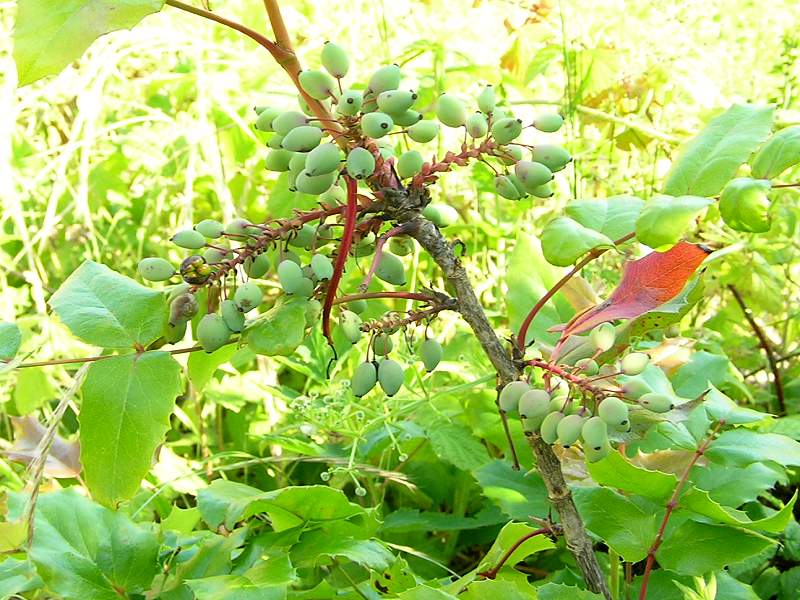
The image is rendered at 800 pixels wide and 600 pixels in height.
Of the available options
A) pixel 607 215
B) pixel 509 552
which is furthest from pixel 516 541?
pixel 607 215

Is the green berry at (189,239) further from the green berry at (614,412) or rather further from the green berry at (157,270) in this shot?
the green berry at (614,412)

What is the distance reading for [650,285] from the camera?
59 centimetres

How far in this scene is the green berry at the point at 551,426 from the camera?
1.77 feet

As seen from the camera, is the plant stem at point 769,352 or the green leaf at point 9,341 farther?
the plant stem at point 769,352

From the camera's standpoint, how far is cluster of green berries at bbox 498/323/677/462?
52cm

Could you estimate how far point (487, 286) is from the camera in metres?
1.40

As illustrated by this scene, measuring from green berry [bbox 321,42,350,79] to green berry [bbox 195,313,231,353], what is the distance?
A: 0.15 meters

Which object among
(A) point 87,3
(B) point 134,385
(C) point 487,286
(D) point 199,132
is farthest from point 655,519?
(D) point 199,132

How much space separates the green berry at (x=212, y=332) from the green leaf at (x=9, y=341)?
150 mm

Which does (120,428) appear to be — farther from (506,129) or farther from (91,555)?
(506,129)

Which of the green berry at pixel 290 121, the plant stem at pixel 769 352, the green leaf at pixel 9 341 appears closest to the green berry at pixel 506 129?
the green berry at pixel 290 121

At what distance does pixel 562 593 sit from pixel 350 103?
1.09 feet

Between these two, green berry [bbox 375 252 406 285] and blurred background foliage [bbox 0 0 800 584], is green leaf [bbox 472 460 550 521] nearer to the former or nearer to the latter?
blurred background foliage [bbox 0 0 800 584]

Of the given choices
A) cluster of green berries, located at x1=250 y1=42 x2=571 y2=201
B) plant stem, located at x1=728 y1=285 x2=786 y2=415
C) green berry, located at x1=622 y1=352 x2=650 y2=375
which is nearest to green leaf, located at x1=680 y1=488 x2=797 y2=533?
green berry, located at x1=622 y1=352 x2=650 y2=375
